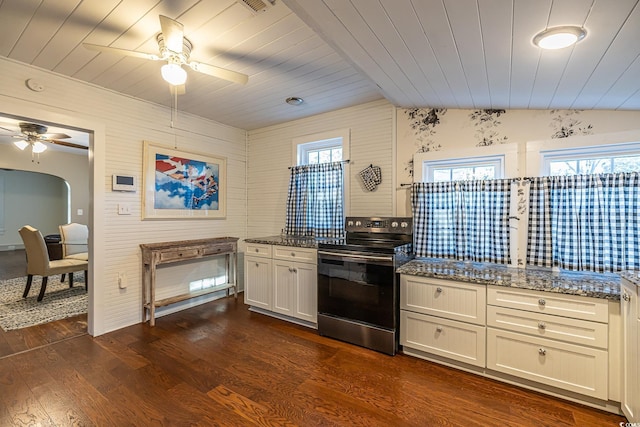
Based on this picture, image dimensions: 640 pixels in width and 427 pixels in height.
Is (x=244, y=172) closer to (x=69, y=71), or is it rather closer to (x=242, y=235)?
(x=242, y=235)

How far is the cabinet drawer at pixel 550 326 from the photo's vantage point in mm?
1743

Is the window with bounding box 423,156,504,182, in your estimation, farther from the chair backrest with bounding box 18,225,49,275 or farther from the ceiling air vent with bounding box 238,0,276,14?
the chair backrest with bounding box 18,225,49,275

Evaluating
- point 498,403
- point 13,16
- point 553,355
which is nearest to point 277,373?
point 498,403

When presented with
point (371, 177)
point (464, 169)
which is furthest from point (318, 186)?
point (464, 169)

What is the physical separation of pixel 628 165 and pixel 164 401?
3.67m

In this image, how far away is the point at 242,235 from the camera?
14.6 feet

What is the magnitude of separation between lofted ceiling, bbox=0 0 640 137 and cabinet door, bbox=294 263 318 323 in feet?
6.14

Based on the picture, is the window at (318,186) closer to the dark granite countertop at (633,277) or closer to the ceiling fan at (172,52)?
the ceiling fan at (172,52)

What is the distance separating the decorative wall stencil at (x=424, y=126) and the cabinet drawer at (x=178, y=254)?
2.66 m

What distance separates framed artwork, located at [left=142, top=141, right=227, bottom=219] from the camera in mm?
3328

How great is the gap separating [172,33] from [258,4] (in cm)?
55

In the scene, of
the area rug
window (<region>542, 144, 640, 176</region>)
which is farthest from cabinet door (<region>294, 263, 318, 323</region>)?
the area rug

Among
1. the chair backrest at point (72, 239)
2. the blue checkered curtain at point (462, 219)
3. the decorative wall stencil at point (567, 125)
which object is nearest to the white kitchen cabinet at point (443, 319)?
the blue checkered curtain at point (462, 219)

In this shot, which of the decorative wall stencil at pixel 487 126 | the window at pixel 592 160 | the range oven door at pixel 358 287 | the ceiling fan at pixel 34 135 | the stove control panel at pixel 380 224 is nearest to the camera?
the window at pixel 592 160
